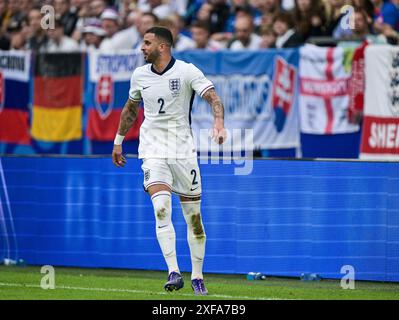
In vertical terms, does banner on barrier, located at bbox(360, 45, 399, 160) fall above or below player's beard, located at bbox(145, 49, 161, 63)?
below

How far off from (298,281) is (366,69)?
452cm

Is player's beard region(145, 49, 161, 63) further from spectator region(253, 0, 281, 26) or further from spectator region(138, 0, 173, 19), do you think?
spectator region(138, 0, 173, 19)

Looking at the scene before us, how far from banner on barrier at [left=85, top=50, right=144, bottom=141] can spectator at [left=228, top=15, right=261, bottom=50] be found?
5.45ft

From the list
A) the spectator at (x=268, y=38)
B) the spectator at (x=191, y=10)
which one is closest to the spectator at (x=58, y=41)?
the spectator at (x=191, y=10)

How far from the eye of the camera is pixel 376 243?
1314cm

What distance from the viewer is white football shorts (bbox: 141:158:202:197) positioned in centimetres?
1171

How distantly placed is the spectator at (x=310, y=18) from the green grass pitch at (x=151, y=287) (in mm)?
5489

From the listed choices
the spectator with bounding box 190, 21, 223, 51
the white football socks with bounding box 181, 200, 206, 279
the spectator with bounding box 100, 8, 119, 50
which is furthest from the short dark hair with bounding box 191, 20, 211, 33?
the white football socks with bounding box 181, 200, 206, 279

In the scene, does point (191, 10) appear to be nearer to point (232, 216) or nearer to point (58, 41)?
point (58, 41)

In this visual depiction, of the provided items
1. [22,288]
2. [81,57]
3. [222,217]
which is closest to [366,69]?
[222,217]

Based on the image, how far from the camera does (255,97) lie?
18.4 m

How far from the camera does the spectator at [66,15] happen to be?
22.2 metres

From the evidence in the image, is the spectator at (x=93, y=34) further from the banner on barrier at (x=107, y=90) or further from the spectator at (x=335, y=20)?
the spectator at (x=335, y=20)
